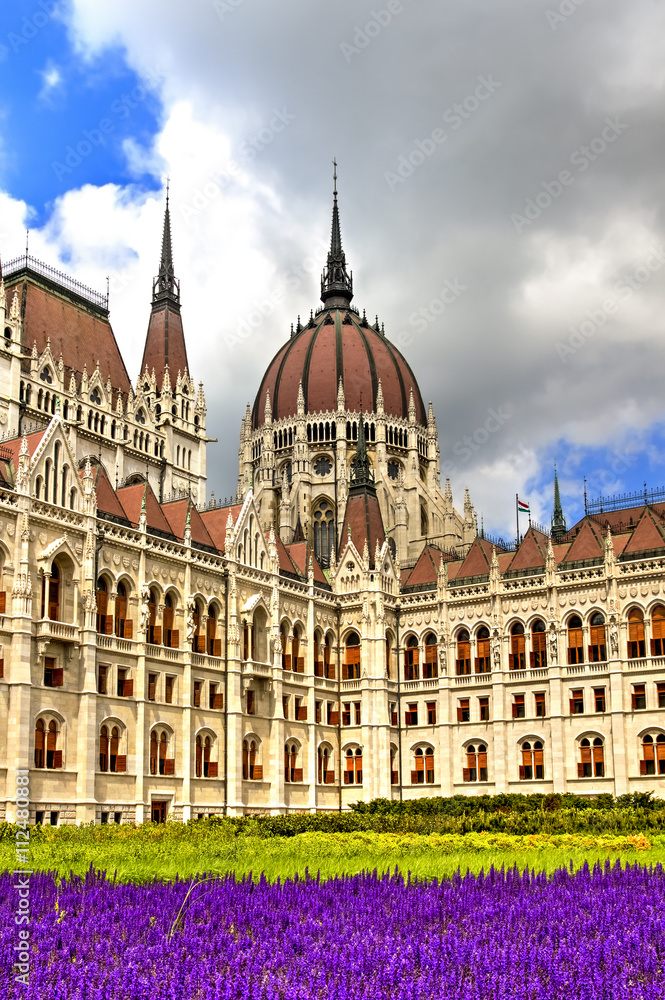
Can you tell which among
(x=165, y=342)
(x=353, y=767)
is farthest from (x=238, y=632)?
(x=165, y=342)

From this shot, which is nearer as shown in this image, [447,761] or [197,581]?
[197,581]

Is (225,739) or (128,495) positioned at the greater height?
(128,495)

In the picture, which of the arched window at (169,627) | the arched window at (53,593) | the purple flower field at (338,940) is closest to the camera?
the purple flower field at (338,940)

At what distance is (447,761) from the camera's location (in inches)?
2499

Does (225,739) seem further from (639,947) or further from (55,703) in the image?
(639,947)

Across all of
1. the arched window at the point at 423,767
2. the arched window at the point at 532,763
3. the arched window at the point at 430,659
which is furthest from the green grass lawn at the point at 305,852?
the arched window at the point at 430,659

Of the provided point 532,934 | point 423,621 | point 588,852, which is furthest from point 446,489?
point 532,934

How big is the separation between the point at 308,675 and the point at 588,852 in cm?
3793

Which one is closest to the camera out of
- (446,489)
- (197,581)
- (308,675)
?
(197,581)

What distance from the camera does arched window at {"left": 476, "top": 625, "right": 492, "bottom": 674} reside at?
63469mm

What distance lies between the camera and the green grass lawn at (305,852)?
822 inches

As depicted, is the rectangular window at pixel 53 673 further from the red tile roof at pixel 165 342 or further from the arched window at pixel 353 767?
the red tile roof at pixel 165 342

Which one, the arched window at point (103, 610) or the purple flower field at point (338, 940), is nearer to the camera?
the purple flower field at point (338, 940)

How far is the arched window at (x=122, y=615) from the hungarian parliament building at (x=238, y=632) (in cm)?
15
